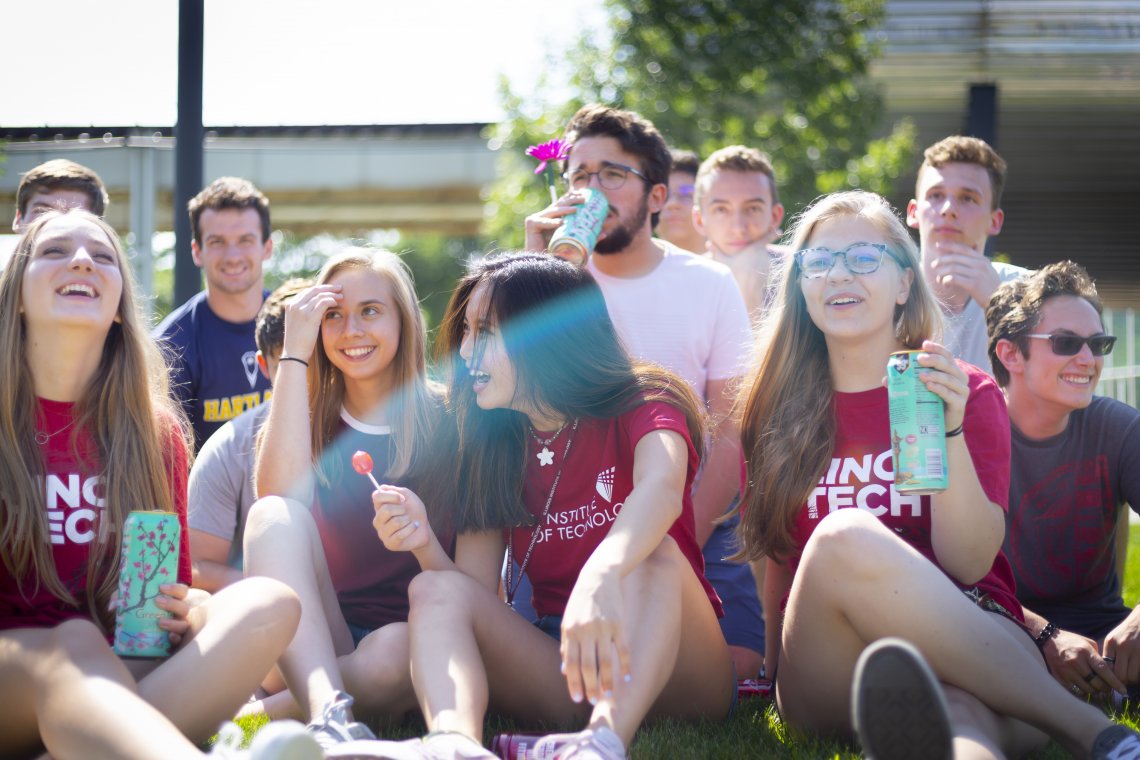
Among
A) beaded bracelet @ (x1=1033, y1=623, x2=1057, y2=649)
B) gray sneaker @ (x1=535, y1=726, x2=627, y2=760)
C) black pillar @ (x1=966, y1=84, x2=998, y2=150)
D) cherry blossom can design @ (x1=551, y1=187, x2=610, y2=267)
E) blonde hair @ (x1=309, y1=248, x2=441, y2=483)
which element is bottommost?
gray sneaker @ (x1=535, y1=726, x2=627, y2=760)

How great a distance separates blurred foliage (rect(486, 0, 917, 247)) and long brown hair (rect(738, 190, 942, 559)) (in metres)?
11.3

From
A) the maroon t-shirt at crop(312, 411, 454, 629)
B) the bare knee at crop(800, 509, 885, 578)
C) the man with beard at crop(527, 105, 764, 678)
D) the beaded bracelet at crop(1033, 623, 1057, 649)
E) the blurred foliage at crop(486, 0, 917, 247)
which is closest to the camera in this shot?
the bare knee at crop(800, 509, 885, 578)

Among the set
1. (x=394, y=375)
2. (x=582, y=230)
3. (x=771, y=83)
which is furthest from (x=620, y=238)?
(x=771, y=83)

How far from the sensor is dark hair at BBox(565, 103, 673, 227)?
17.7 ft

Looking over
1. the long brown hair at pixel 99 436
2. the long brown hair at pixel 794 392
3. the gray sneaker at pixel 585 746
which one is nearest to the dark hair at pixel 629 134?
the long brown hair at pixel 794 392

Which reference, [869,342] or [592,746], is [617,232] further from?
[592,746]

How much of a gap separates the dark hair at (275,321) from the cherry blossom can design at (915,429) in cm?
263

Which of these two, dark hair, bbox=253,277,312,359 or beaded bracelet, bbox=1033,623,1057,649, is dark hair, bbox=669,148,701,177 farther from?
beaded bracelet, bbox=1033,623,1057,649

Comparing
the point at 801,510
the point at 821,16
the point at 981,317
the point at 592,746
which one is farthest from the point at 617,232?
the point at 821,16

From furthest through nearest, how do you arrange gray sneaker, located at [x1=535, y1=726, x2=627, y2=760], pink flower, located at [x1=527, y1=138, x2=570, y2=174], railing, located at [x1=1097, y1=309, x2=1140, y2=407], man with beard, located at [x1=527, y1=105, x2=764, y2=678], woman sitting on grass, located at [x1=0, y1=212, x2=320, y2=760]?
railing, located at [x1=1097, y1=309, x2=1140, y2=407] < pink flower, located at [x1=527, y1=138, x2=570, y2=174] < man with beard, located at [x1=527, y1=105, x2=764, y2=678] < woman sitting on grass, located at [x1=0, y1=212, x2=320, y2=760] < gray sneaker, located at [x1=535, y1=726, x2=627, y2=760]

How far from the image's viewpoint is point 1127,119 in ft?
63.4

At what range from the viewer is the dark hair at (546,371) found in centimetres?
378

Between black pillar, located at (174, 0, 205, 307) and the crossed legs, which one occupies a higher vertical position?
black pillar, located at (174, 0, 205, 307)

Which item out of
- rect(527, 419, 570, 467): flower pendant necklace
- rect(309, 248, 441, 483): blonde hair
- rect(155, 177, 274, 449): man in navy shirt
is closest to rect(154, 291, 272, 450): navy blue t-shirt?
rect(155, 177, 274, 449): man in navy shirt
